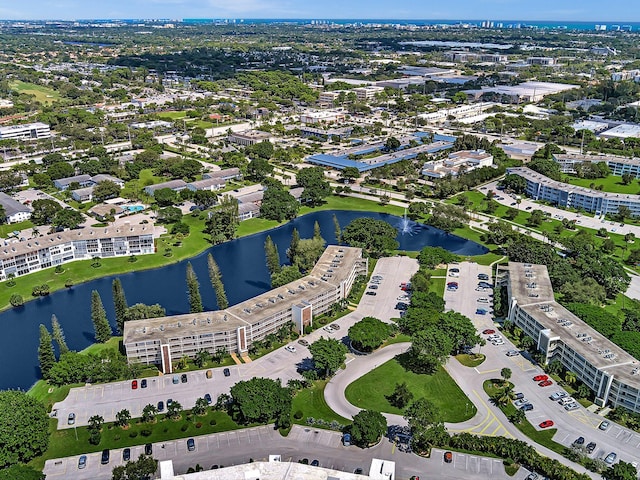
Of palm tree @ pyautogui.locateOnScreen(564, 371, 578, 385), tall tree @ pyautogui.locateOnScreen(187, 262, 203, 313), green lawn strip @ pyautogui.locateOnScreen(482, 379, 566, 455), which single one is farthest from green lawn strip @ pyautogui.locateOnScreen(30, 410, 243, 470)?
palm tree @ pyautogui.locateOnScreen(564, 371, 578, 385)

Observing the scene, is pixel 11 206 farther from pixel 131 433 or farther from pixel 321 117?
pixel 321 117

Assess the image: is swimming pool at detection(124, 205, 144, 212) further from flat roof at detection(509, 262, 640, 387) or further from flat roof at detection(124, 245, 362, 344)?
flat roof at detection(509, 262, 640, 387)

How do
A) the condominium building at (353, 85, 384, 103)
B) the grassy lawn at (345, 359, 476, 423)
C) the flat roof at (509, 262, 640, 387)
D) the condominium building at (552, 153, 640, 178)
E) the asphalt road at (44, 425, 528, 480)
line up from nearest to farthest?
the asphalt road at (44, 425, 528, 480)
the grassy lawn at (345, 359, 476, 423)
the flat roof at (509, 262, 640, 387)
the condominium building at (552, 153, 640, 178)
the condominium building at (353, 85, 384, 103)

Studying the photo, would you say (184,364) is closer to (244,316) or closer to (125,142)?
(244,316)

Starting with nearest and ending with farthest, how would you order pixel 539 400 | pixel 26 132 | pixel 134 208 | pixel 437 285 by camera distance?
1. pixel 539 400
2. pixel 437 285
3. pixel 134 208
4. pixel 26 132

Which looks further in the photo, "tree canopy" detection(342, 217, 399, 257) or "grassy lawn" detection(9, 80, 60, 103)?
"grassy lawn" detection(9, 80, 60, 103)

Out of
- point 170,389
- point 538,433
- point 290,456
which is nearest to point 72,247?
point 170,389
